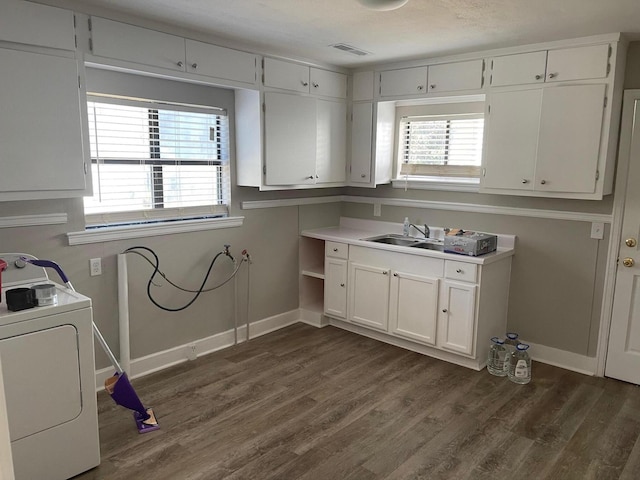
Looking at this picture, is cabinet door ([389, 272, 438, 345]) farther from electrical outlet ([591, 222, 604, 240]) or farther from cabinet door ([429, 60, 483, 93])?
cabinet door ([429, 60, 483, 93])

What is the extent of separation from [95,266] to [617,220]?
367 cm

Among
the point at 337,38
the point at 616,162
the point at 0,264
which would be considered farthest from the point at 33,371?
the point at 616,162

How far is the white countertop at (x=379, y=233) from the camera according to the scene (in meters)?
3.71

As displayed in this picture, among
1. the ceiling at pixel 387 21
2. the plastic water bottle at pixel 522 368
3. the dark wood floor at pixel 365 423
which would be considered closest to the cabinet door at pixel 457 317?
the dark wood floor at pixel 365 423

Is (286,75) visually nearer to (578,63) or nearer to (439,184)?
(439,184)

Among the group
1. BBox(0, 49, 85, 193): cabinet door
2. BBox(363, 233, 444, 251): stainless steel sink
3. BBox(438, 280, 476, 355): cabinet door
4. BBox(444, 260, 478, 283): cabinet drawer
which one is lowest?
BBox(438, 280, 476, 355): cabinet door

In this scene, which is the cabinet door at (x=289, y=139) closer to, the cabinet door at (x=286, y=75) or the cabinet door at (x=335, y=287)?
the cabinet door at (x=286, y=75)

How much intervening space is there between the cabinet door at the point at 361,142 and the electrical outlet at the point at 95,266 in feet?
7.97

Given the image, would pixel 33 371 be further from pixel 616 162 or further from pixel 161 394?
pixel 616 162

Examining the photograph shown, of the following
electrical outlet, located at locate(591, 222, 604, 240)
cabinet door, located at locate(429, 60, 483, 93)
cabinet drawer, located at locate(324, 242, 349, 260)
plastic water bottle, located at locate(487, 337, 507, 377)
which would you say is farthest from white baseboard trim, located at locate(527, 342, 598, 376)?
cabinet door, located at locate(429, 60, 483, 93)

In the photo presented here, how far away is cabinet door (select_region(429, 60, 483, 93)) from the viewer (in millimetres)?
3850

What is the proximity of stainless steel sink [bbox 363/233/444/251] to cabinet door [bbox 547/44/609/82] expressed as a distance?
157 centimetres

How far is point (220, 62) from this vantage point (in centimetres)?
361

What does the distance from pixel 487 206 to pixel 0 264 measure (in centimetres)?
345
